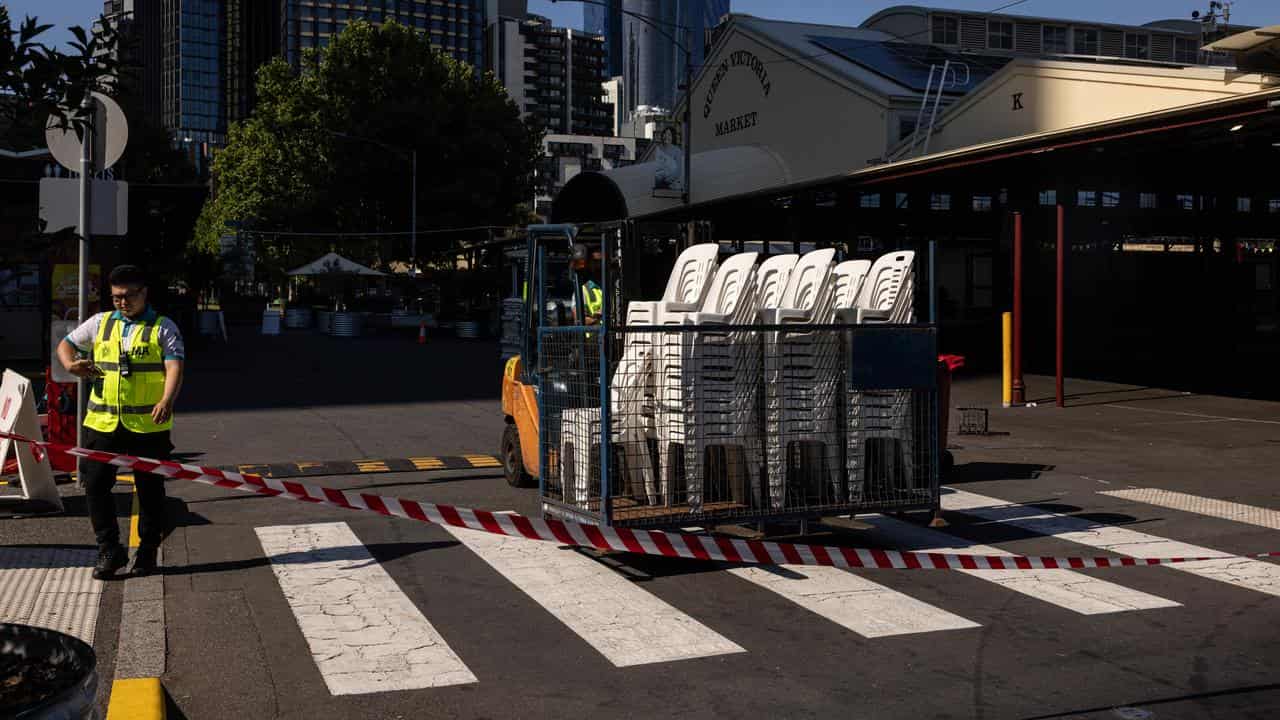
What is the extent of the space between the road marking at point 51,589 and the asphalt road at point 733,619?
6.5 inches

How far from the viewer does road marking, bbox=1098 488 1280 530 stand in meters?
10.2

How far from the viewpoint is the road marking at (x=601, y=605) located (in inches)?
254

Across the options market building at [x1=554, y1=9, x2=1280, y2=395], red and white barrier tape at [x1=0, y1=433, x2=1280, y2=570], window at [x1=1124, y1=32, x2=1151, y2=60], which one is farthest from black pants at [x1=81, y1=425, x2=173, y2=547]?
window at [x1=1124, y1=32, x2=1151, y2=60]

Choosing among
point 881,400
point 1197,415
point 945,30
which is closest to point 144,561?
point 881,400

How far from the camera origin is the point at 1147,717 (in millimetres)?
5316

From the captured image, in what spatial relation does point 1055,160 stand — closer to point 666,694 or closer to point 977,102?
point 977,102

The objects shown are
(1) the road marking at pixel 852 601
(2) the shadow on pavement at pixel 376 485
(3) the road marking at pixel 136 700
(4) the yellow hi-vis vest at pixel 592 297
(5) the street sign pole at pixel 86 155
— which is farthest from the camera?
(2) the shadow on pavement at pixel 376 485

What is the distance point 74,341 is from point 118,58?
4199 millimetres

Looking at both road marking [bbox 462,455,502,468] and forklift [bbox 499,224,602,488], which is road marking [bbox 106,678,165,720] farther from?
road marking [bbox 462,455,502,468]

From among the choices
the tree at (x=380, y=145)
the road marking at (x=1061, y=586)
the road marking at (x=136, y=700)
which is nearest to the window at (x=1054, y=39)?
the tree at (x=380, y=145)

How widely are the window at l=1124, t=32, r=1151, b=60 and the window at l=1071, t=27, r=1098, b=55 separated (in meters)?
1.64

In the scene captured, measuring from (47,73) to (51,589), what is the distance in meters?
4.48

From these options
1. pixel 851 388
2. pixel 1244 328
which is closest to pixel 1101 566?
pixel 851 388

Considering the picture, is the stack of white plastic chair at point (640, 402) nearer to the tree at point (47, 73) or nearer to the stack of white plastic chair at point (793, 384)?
the stack of white plastic chair at point (793, 384)
